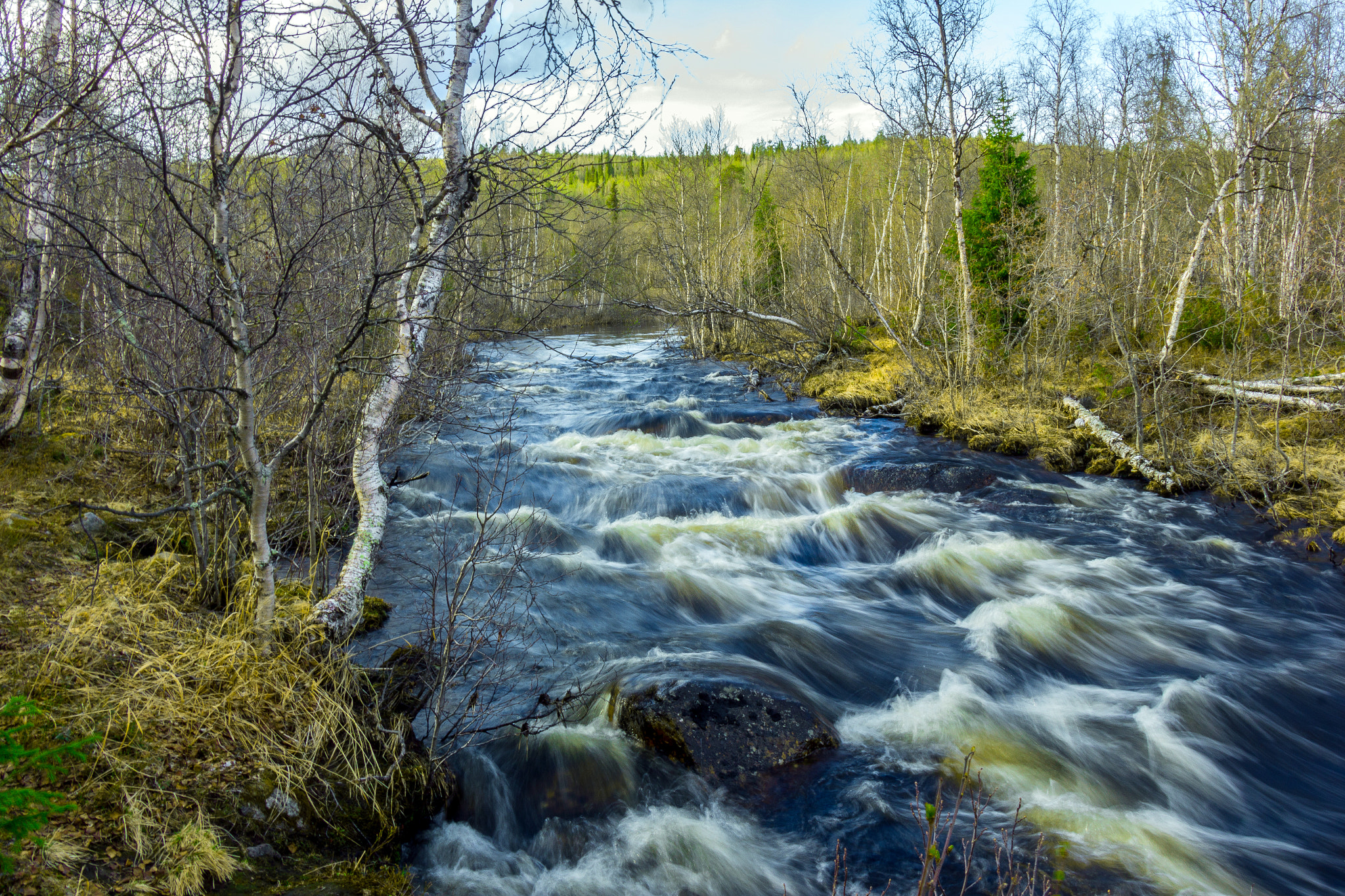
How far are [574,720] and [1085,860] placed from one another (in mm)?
3246

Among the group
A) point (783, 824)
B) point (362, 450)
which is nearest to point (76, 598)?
point (362, 450)

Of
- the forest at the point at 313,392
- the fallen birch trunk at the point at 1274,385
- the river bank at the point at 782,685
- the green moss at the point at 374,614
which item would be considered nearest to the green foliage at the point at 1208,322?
the forest at the point at 313,392

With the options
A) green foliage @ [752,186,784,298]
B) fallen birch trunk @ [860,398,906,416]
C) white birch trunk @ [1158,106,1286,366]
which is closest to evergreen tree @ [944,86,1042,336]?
fallen birch trunk @ [860,398,906,416]

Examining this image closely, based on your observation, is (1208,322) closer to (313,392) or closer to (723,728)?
(723,728)

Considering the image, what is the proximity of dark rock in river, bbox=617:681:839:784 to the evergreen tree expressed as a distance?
12.3 metres

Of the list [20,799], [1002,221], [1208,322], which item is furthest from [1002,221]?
[20,799]

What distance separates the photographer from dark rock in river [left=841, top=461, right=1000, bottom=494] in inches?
436

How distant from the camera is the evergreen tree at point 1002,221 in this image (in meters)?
15.3

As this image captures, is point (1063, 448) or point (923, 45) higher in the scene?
point (923, 45)

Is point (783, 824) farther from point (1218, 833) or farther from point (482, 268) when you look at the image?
point (482, 268)

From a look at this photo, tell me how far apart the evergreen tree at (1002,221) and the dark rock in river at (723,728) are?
40.4ft

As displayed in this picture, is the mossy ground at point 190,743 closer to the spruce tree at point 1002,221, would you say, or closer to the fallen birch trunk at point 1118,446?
the fallen birch trunk at point 1118,446

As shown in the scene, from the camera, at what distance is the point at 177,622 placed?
15.0 feet

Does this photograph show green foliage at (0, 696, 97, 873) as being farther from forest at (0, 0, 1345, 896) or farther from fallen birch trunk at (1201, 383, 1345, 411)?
fallen birch trunk at (1201, 383, 1345, 411)
